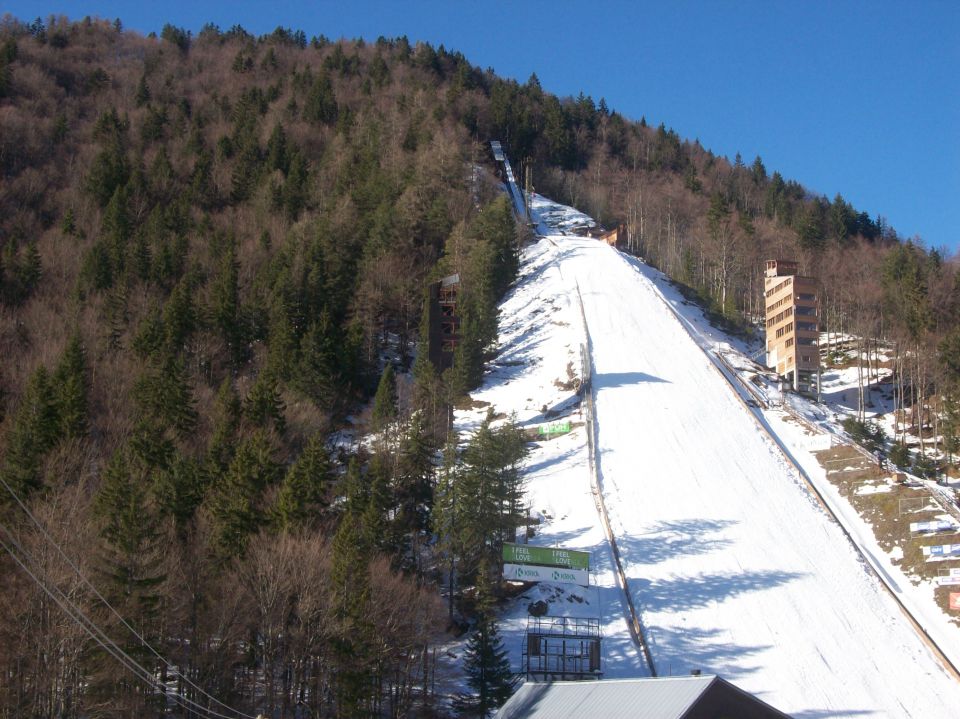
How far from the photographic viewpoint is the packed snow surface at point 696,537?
104 feet

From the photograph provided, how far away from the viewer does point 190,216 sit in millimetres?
69688

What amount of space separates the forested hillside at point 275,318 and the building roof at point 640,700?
389 centimetres

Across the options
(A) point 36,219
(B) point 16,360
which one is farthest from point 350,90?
(B) point 16,360

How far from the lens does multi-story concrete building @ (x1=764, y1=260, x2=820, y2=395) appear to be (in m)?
60.3

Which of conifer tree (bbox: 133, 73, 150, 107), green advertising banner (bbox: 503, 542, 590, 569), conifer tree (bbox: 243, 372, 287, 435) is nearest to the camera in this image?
green advertising banner (bbox: 503, 542, 590, 569)

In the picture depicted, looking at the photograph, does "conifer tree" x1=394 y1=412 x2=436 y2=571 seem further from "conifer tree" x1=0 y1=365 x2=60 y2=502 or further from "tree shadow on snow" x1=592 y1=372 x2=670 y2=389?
"tree shadow on snow" x1=592 y1=372 x2=670 y2=389

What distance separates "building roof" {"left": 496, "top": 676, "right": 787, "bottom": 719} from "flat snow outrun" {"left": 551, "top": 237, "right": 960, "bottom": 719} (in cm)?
670

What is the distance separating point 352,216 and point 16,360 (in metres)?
27.8

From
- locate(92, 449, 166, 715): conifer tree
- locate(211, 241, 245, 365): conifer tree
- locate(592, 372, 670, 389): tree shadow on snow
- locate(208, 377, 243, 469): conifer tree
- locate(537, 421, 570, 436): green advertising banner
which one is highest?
locate(211, 241, 245, 365): conifer tree

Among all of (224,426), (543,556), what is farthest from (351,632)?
(224,426)

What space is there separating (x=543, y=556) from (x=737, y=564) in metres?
9.01

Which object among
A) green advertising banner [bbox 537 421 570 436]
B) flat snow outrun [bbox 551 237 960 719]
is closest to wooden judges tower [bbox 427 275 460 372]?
green advertising banner [bbox 537 421 570 436]

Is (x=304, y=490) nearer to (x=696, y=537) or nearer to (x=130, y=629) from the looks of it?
(x=130, y=629)

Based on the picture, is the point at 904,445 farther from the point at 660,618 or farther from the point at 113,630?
the point at 113,630
